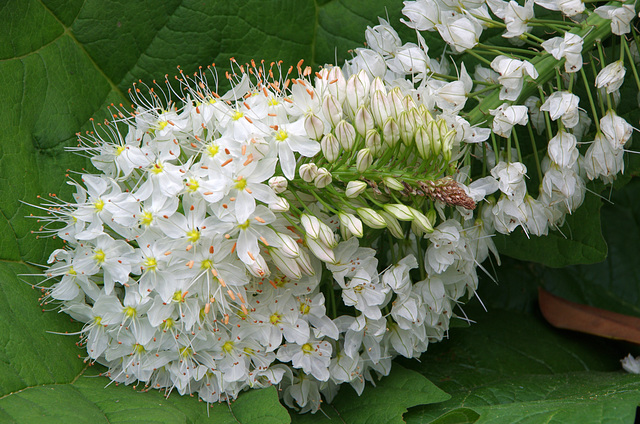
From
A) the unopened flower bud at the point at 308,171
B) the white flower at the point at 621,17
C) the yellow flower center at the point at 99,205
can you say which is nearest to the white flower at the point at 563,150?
the white flower at the point at 621,17

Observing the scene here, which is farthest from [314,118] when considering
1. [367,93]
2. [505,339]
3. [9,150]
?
[505,339]

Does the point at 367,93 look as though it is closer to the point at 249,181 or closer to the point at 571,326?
the point at 249,181

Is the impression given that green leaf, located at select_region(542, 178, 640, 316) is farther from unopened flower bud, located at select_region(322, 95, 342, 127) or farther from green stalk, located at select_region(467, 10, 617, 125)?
unopened flower bud, located at select_region(322, 95, 342, 127)

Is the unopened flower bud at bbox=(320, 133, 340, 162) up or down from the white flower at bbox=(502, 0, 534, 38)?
down

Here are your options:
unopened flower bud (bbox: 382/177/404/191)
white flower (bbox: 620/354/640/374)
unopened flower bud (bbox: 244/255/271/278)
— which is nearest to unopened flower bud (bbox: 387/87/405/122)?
unopened flower bud (bbox: 382/177/404/191)

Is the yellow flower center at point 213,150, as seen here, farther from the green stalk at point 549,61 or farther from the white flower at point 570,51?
the white flower at point 570,51

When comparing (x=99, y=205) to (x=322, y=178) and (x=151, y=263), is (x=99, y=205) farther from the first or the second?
(x=322, y=178)

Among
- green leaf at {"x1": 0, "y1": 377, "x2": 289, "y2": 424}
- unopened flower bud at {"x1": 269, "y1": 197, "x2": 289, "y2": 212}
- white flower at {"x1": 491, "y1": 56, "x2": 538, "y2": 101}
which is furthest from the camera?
white flower at {"x1": 491, "y1": 56, "x2": 538, "y2": 101}
